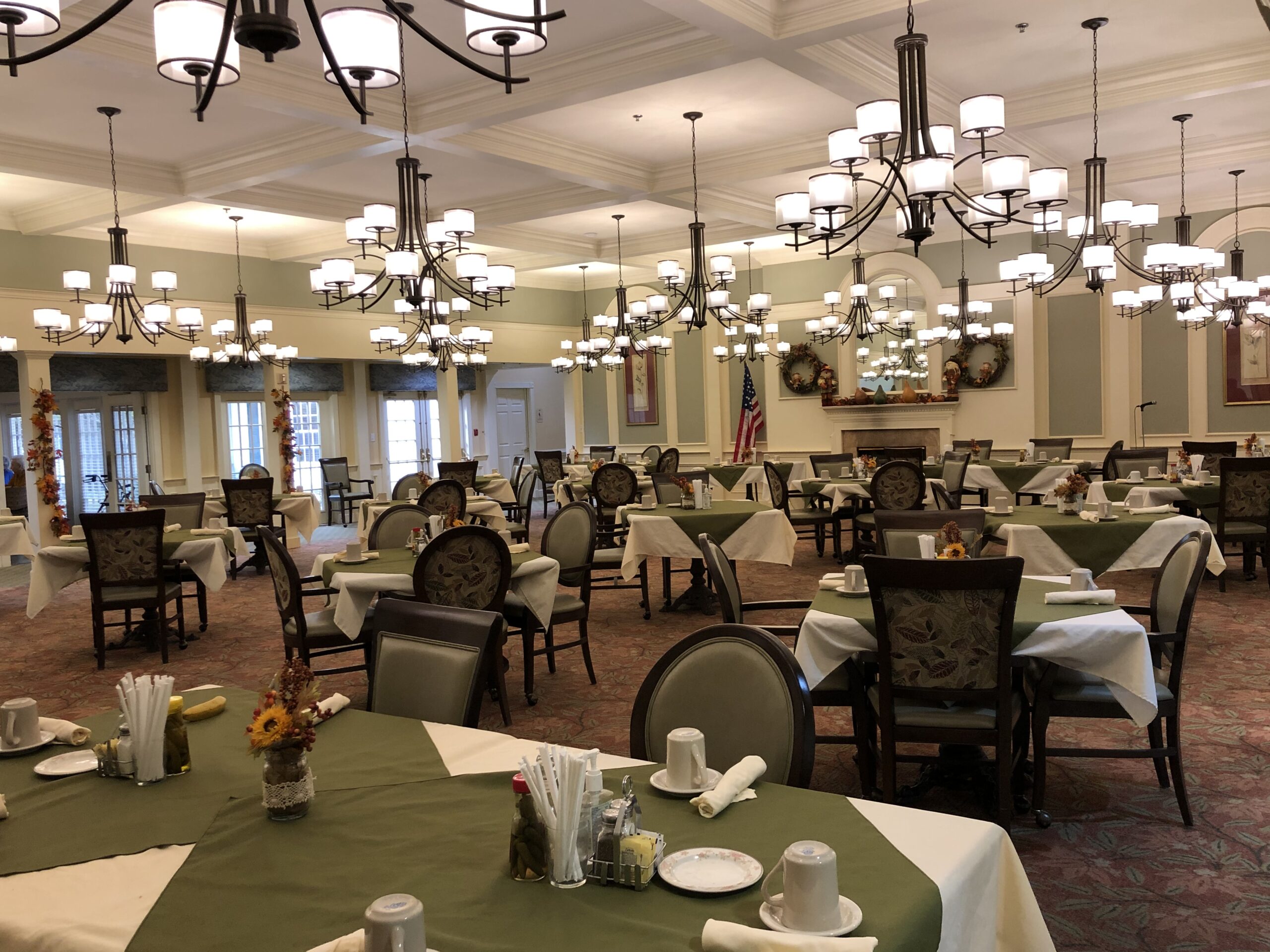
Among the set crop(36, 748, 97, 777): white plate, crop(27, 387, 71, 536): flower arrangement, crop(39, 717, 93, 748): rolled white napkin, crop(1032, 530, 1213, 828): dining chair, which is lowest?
crop(1032, 530, 1213, 828): dining chair

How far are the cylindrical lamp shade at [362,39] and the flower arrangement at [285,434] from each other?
11.3 metres

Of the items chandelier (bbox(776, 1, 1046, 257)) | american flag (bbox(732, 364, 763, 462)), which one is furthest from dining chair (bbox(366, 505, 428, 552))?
american flag (bbox(732, 364, 763, 462))

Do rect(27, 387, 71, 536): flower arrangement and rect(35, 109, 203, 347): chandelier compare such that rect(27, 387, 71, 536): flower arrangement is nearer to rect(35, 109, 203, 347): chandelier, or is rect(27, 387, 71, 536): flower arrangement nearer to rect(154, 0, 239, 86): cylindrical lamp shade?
rect(35, 109, 203, 347): chandelier

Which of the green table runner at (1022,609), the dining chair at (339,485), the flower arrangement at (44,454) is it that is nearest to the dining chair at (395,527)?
the green table runner at (1022,609)

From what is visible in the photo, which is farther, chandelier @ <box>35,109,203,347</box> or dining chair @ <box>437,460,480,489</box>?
dining chair @ <box>437,460,480,489</box>

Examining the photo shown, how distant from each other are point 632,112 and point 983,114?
13.3 ft

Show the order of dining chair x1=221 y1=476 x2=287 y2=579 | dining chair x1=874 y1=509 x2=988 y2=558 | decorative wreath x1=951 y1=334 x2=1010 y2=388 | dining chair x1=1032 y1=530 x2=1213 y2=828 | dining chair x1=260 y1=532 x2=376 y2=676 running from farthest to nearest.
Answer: decorative wreath x1=951 y1=334 x2=1010 y2=388, dining chair x1=221 y1=476 x2=287 y2=579, dining chair x1=260 y1=532 x2=376 y2=676, dining chair x1=874 y1=509 x2=988 y2=558, dining chair x1=1032 y1=530 x2=1213 y2=828

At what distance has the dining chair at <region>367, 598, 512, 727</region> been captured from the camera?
2.56m

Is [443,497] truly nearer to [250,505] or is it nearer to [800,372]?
[250,505]

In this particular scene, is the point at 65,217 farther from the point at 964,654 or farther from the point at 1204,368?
the point at 1204,368

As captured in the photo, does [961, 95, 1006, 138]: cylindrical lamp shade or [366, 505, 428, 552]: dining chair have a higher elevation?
[961, 95, 1006, 138]: cylindrical lamp shade

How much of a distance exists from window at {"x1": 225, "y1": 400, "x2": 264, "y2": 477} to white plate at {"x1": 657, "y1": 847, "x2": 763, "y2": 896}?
1390 cm

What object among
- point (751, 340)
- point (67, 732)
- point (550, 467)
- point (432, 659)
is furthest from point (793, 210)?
point (550, 467)

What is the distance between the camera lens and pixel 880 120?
4.39 meters
